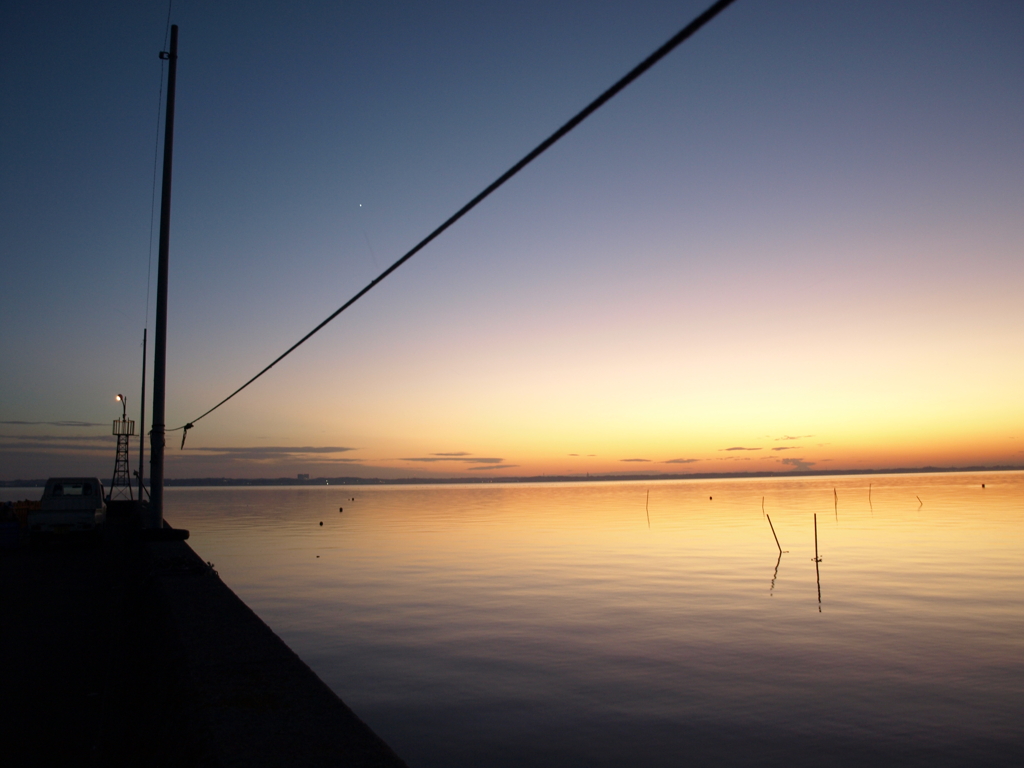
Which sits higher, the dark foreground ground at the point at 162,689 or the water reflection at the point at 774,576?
the dark foreground ground at the point at 162,689

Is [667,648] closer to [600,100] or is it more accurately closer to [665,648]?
[665,648]

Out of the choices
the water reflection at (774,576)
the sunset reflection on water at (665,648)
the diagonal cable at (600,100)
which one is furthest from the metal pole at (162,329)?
the water reflection at (774,576)

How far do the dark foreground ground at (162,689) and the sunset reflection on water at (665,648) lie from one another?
13.9 feet

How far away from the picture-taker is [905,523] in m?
56.9

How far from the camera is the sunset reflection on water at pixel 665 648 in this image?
12016 mm

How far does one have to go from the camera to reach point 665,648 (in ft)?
58.4

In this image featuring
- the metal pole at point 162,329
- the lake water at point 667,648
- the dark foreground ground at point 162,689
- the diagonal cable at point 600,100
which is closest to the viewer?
the diagonal cable at point 600,100

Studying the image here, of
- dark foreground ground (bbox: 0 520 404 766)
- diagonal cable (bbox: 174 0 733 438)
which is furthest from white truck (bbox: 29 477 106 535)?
diagonal cable (bbox: 174 0 733 438)

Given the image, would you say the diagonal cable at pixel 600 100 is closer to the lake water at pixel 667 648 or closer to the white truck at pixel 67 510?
the lake water at pixel 667 648

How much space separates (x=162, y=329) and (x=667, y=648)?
15.4m

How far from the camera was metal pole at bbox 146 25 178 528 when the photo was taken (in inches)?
696

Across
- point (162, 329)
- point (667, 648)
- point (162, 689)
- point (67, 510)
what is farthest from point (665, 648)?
point (67, 510)

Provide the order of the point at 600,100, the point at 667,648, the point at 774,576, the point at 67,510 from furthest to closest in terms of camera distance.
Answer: the point at 774,576, the point at 67,510, the point at 667,648, the point at 600,100

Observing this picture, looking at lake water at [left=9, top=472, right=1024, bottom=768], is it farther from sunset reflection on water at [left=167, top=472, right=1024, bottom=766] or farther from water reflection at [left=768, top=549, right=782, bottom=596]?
water reflection at [left=768, top=549, right=782, bottom=596]
